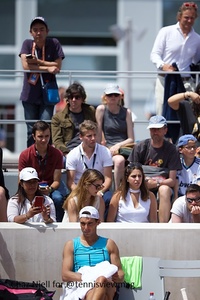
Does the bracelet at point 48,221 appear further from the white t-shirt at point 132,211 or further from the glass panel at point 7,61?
the glass panel at point 7,61

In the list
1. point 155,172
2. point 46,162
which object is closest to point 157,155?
point 155,172

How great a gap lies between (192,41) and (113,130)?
5.52 feet

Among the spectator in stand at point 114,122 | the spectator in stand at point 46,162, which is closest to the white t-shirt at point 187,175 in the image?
the spectator in stand at point 114,122

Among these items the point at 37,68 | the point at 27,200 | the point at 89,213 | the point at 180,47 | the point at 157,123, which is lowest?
the point at 89,213

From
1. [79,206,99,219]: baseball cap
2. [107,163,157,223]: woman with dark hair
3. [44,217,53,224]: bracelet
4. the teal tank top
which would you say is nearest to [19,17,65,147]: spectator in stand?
[107,163,157,223]: woman with dark hair

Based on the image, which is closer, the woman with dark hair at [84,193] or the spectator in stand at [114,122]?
the woman with dark hair at [84,193]

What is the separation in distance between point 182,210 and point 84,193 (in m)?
1.08

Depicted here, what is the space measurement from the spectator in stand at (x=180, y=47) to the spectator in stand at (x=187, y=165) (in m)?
1.85

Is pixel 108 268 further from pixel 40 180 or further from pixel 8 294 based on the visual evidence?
pixel 40 180

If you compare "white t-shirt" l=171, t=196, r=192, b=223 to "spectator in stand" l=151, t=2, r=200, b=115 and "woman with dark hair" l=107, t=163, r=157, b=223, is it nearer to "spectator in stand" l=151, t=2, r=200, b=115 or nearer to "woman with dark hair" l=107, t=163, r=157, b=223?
"woman with dark hair" l=107, t=163, r=157, b=223

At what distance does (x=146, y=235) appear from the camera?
1080 cm

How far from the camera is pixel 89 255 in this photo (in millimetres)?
10203

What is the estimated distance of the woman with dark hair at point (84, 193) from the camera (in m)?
11.2

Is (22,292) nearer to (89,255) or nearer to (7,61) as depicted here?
(89,255)
